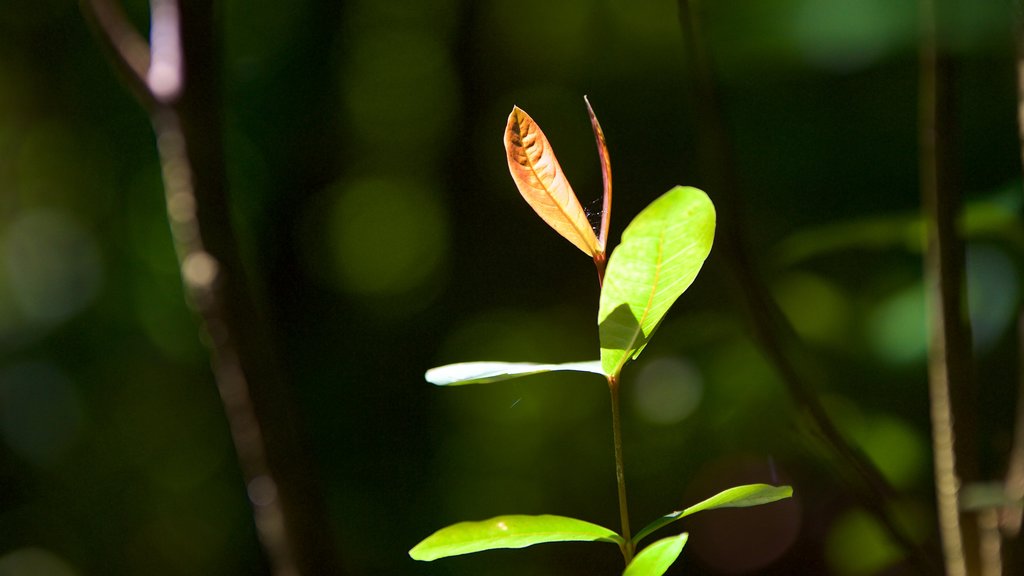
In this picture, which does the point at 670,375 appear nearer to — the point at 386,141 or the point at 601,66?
the point at 601,66

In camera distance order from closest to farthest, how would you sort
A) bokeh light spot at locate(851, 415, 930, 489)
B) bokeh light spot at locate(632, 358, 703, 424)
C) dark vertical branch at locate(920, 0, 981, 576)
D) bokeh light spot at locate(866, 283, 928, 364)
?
dark vertical branch at locate(920, 0, 981, 576) → bokeh light spot at locate(866, 283, 928, 364) → bokeh light spot at locate(851, 415, 930, 489) → bokeh light spot at locate(632, 358, 703, 424)

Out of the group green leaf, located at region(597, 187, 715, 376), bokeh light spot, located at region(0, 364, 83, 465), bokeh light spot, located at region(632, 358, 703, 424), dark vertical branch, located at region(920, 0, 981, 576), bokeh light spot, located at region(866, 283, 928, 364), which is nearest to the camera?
green leaf, located at region(597, 187, 715, 376)

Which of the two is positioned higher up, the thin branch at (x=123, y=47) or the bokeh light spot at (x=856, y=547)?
the thin branch at (x=123, y=47)

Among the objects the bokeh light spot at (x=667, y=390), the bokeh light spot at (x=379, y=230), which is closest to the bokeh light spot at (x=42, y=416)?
the bokeh light spot at (x=379, y=230)

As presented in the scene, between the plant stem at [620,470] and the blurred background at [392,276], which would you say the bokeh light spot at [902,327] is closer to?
the blurred background at [392,276]

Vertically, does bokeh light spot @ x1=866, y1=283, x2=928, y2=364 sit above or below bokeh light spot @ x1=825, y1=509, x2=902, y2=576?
above

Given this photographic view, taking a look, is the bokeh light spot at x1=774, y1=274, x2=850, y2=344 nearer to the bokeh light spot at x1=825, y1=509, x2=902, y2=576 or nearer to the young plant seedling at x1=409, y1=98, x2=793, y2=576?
the bokeh light spot at x1=825, y1=509, x2=902, y2=576

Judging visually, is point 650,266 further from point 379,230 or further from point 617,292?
point 379,230

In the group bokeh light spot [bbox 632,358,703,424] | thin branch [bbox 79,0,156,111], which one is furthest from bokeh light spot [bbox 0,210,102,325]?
thin branch [bbox 79,0,156,111]

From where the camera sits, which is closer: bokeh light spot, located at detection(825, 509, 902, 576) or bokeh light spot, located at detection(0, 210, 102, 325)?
bokeh light spot, located at detection(825, 509, 902, 576)
